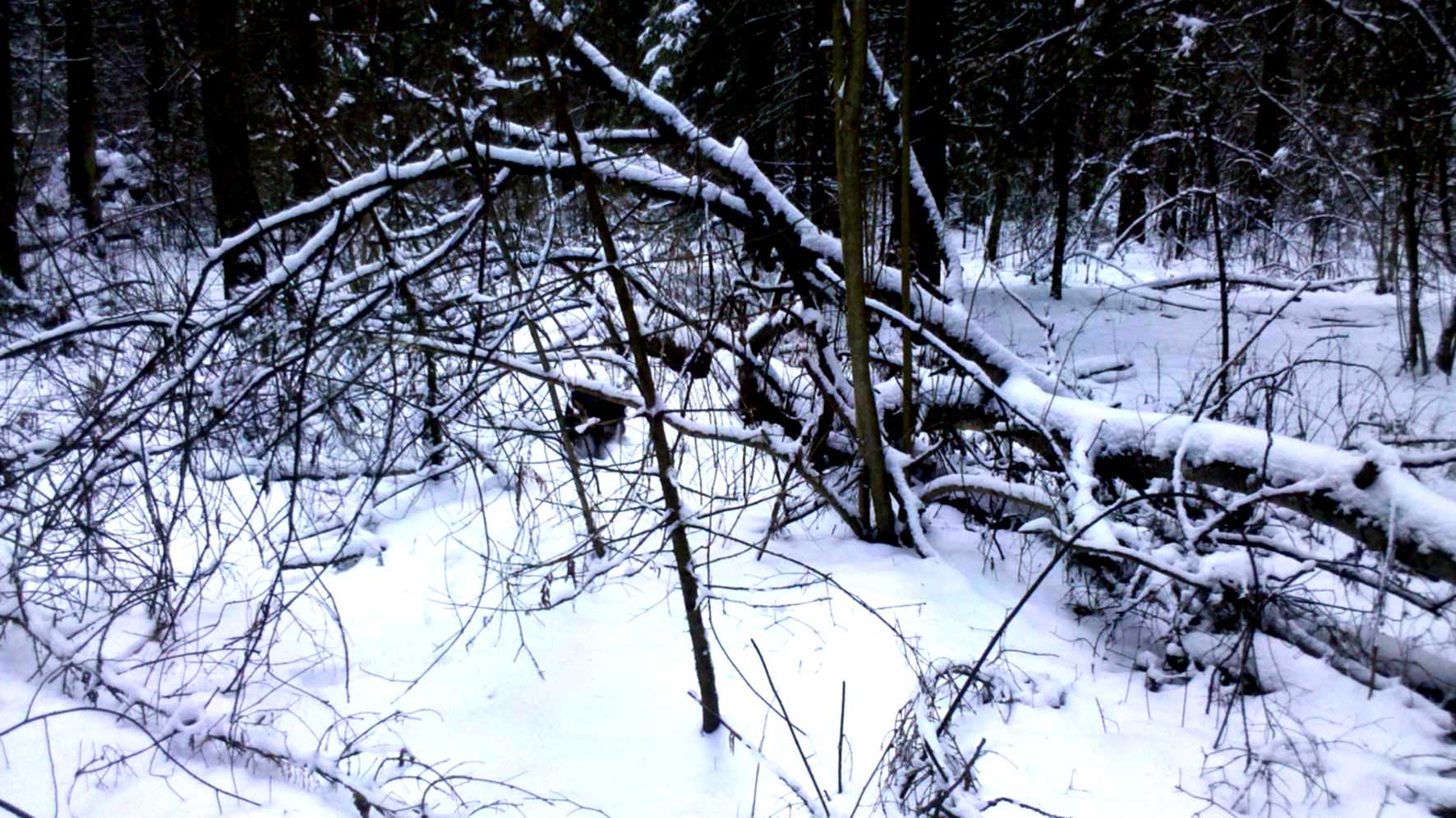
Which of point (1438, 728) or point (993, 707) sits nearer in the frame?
point (1438, 728)

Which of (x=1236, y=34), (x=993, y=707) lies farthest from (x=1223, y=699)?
(x=1236, y=34)

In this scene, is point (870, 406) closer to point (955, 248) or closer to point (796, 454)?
point (796, 454)

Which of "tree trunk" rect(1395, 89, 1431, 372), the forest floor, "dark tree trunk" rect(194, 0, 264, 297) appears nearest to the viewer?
the forest floor

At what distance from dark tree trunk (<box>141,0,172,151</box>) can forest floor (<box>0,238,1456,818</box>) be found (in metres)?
2.36

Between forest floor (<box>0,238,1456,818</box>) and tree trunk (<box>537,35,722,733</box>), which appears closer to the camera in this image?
tree trunk (<box>537,35,722,733</box>)

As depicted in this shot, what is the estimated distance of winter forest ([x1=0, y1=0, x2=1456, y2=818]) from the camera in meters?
2.84

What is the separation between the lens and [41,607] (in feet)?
12.9

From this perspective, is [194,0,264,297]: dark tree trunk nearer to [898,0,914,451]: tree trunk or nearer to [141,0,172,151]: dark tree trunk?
[141,0,172,151]: dark tree trunk

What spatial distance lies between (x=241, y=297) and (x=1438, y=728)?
463 cm

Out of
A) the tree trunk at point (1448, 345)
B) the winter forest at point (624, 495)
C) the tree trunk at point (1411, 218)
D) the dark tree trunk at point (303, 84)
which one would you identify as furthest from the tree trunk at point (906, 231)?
the tree trunk at point (1448, 345)

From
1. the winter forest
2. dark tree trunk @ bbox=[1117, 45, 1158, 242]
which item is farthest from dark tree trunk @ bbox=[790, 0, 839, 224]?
dark tree trunk @ bbox=[1117, 45, 1158, 242]

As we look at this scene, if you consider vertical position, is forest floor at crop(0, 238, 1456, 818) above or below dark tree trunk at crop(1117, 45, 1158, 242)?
below

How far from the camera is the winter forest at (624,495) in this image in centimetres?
284

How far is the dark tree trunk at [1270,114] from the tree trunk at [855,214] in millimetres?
3815
